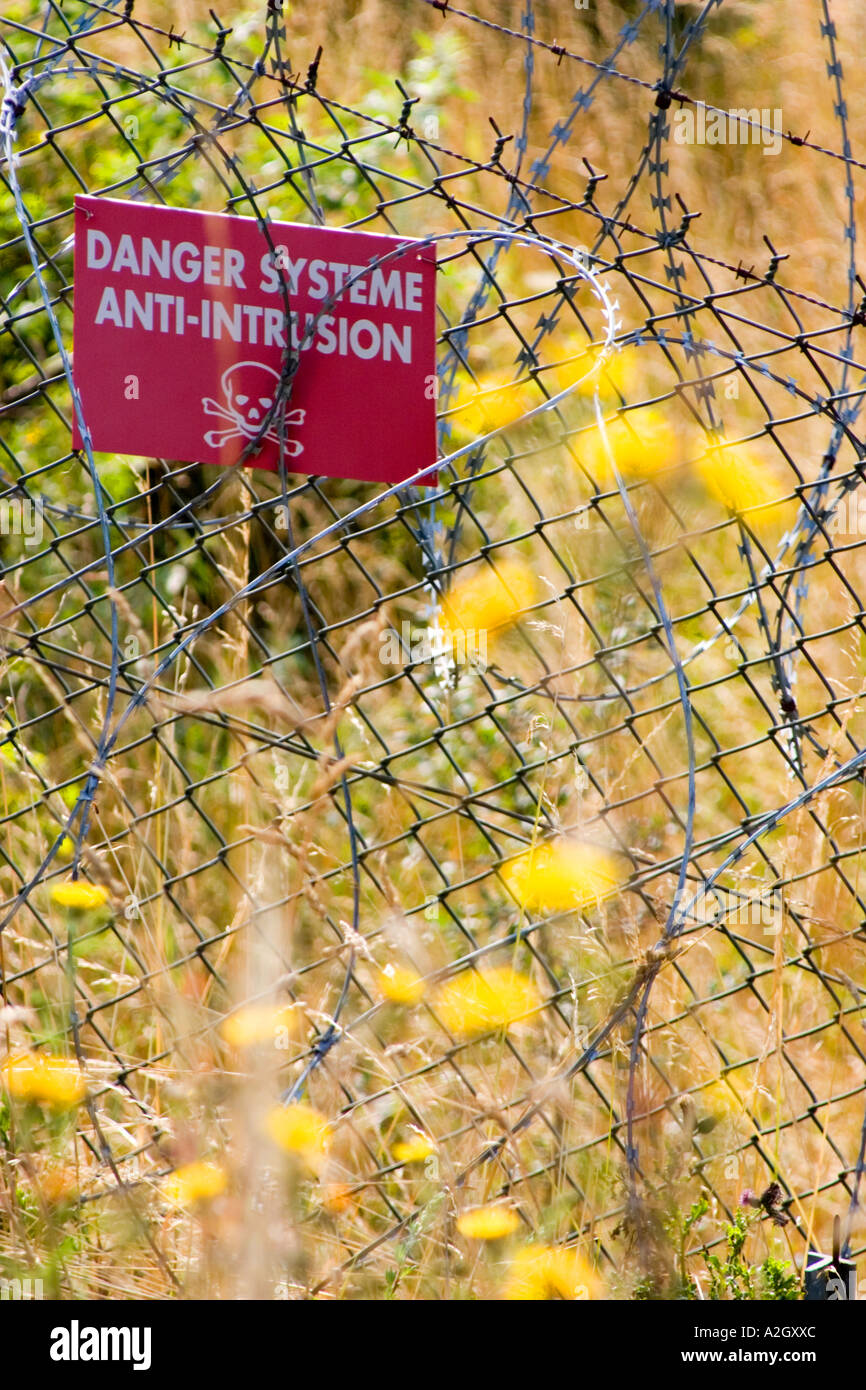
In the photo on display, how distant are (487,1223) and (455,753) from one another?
1.65 metres

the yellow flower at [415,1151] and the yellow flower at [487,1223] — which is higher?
the yellow flower at [415,1151]

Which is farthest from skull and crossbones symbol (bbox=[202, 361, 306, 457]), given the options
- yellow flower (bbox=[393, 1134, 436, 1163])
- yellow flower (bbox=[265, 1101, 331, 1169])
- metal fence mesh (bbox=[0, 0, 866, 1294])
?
yellow flower (bbox=[393, 1134, 436, 1163])

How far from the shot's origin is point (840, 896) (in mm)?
2373

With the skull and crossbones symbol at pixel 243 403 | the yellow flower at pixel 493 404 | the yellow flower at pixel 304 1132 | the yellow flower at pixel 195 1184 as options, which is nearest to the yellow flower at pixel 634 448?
the yellow flower at pixel 493 404

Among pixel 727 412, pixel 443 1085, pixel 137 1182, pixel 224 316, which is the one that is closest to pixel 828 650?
pixel 727 412

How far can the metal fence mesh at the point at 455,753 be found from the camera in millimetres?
1517

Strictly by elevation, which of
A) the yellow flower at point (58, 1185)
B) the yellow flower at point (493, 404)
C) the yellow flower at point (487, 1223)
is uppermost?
the yellow flower at point (493, 404)

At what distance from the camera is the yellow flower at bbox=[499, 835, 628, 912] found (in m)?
1.67

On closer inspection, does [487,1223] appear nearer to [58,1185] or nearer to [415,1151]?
[415,1151]

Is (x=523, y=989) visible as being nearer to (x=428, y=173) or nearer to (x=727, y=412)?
(x=727, y=412)

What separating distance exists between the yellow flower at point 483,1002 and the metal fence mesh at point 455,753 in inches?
0.9

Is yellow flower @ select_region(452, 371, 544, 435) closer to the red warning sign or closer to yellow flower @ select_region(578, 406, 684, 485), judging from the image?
yellow flower @ select_region(578, 406, 684, 485)

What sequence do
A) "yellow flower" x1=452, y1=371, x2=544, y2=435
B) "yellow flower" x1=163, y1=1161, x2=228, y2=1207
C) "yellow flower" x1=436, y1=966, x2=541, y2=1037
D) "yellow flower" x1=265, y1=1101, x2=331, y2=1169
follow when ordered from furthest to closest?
"yellow flower" x1=452, y1=371, x2=544, y2=435
"yellow flower" x1=436, y1=966, x2=541, y2=1037
"yellow flower" x1=265, y1=1101, x2=331, y2=1169
"yellow flower" x1=163, y1=1161, x2=228, y2=1207

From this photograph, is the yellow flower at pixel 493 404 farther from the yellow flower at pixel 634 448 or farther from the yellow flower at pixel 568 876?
the yellow flower at pixel 568 876
